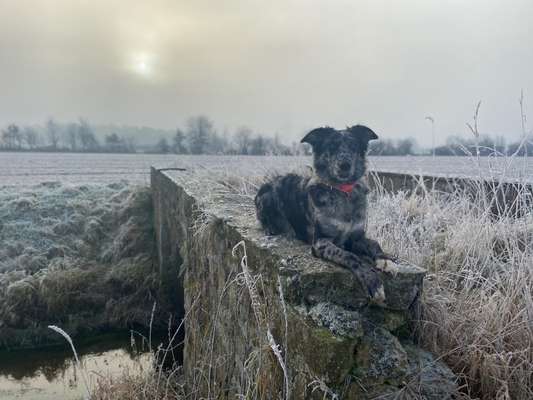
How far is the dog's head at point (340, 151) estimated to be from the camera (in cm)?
248

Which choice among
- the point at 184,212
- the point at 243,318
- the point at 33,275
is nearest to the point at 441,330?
the point at 243,318

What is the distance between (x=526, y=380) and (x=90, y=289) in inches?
341

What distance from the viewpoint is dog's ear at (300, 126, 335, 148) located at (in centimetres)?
262

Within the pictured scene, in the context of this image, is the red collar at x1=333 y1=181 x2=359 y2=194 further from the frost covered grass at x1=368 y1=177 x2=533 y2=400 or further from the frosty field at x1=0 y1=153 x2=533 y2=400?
the frost covered grass at x1=368 y1=177 x2=533 y2=400

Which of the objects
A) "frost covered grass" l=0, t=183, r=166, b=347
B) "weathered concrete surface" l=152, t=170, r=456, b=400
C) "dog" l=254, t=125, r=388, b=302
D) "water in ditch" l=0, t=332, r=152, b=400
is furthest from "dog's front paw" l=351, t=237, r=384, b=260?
"frost covered grass" l=0, t=183, r=166, b=347

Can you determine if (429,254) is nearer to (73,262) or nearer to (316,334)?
(316,334)

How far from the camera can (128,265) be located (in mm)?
9656

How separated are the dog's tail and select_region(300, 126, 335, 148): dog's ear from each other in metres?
0.55

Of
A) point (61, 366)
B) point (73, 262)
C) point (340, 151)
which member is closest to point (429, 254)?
point (340, 151)

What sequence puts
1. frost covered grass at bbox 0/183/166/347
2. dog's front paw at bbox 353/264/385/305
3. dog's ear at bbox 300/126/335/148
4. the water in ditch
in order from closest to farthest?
dog's front paw at bbox 353/264/385/305, dog's ear at bbox 300/126/335/148, the water in ditch, frost covered grass at bbox 0/183/166/347

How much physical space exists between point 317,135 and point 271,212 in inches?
27.6

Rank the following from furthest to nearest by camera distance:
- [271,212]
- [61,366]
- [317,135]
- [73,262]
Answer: [73,262], [61,366], [271,212], [317,135]

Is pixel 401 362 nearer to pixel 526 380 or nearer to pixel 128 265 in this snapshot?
pixel 526 380

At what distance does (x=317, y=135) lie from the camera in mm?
2641
